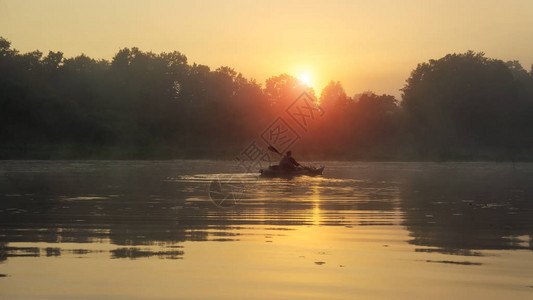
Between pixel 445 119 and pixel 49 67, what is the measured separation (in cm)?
4438

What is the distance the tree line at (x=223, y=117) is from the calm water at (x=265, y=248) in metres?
50.5

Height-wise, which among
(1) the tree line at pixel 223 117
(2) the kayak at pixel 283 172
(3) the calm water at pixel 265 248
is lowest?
(3) the calm water at pixel 265 248

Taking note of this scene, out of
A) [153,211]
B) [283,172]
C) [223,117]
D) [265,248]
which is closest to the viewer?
[265,248]

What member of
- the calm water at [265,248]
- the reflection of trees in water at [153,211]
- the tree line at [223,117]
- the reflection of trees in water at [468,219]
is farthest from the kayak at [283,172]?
the tree line at [223,117]

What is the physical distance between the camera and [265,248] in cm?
1143

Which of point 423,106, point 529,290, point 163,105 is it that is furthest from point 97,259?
point 423,106

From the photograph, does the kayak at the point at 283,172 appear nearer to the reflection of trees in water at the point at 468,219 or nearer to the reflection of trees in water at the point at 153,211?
the reflection of trees in water at the point at 153,211

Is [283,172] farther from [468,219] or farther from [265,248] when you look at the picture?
[265,248]

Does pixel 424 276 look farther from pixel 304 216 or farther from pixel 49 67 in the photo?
pixel 49 67

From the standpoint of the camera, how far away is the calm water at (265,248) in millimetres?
8531

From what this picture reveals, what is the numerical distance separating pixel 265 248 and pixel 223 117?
7112 cm

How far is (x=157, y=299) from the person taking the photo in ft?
26.2

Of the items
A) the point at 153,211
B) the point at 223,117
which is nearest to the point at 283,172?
the point at 153,211

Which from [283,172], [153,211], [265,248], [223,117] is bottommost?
[265,248]
